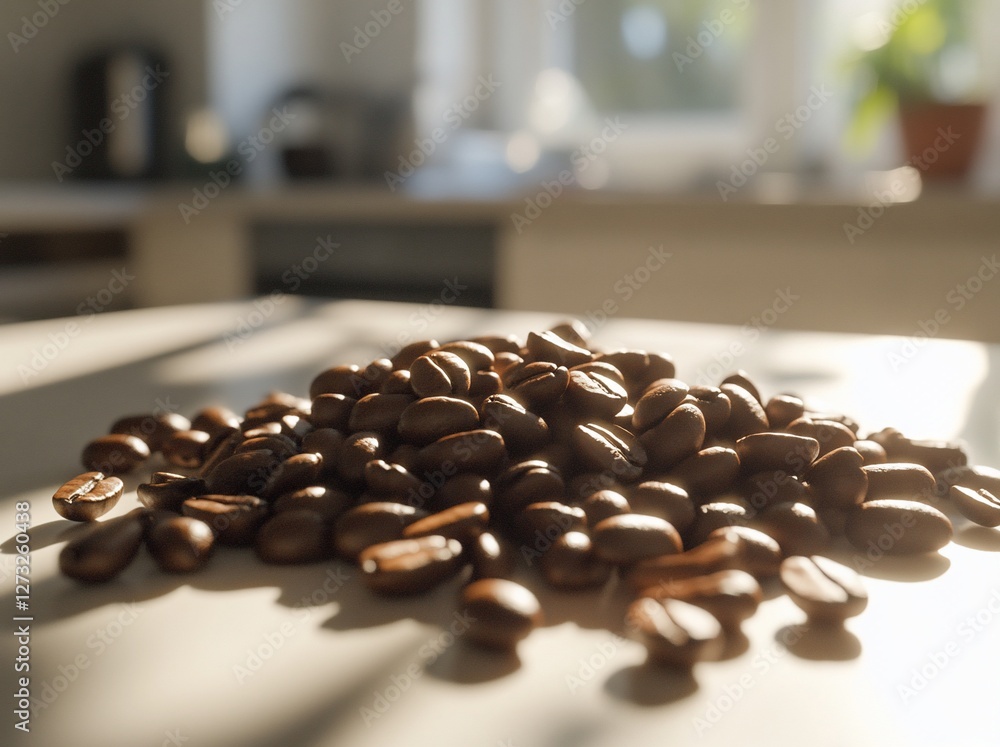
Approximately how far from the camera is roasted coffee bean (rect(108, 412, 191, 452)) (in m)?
1.07

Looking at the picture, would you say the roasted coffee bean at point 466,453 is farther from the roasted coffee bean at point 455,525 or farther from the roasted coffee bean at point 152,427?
the roasted coffee bean at point 152,427

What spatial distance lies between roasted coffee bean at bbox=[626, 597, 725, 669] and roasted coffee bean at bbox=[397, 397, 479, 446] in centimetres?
30

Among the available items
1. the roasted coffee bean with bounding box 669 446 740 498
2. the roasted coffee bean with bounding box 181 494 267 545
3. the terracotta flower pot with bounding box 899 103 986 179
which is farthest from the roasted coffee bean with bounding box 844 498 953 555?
the terracotta flower pot with bounding box 899 103 986 179

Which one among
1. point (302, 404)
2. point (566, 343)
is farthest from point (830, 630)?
point (302, 404)

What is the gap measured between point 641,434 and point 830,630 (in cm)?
32

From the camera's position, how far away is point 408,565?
0.69 m

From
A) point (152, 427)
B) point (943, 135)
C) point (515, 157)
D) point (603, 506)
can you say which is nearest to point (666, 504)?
point (603, 506)

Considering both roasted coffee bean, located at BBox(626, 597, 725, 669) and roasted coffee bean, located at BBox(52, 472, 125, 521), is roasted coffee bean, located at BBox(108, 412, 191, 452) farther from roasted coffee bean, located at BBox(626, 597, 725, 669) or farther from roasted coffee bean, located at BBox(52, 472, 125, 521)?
roasted coffee bean, located at BBox(626, 597, 725, 669)

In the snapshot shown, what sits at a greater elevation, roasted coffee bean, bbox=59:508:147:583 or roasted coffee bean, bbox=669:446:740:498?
roasted coffee bean, bbox=669:446:740:498

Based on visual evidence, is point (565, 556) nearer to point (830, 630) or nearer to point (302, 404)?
point (830, 630)

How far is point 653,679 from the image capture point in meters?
0.58

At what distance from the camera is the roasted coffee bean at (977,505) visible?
86 cm

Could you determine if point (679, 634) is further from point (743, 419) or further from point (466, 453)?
point (743, 419)

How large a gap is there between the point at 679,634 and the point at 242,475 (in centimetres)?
46
